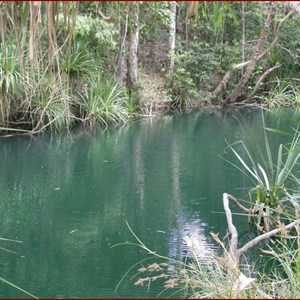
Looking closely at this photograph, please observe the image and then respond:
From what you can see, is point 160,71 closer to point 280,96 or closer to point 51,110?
point 280,96

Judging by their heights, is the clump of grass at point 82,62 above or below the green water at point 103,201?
above

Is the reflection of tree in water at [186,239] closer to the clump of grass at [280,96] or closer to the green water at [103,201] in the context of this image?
the green water at [103,201]

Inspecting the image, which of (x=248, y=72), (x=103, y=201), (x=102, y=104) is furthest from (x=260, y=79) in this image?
(x=103, y=201)

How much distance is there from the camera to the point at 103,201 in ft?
21.0

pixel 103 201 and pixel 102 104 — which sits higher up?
pixel 102 104

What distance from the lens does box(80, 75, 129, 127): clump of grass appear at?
1088 cm

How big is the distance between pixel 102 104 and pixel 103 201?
4.85 metres

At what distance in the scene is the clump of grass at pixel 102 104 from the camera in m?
10.9

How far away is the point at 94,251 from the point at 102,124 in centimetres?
675

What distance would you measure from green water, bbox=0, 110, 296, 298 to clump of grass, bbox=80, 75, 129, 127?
43cm

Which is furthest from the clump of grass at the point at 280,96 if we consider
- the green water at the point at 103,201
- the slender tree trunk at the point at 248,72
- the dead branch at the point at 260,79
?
the green water at the point at 103,201

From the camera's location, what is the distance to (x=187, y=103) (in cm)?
1408

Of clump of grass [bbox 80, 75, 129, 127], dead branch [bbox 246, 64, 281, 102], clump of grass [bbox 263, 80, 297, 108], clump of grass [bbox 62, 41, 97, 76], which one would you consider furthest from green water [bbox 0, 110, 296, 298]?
clump of grass [bbox 263, 80, 297, 108]

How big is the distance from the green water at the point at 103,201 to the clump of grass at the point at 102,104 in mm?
430
